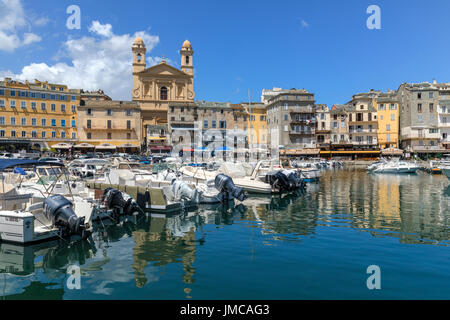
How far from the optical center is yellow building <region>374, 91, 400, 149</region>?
82688 millimetres

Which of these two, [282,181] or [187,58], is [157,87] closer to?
[187,58]

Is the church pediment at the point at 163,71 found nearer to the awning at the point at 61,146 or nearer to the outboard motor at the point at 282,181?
the awning at the point at 61,146

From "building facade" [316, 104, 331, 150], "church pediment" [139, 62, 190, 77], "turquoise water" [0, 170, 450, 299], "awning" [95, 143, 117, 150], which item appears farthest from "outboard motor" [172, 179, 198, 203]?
"church pediment" [139, 62, 190, 77]

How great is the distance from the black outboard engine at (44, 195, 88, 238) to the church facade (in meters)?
65.5

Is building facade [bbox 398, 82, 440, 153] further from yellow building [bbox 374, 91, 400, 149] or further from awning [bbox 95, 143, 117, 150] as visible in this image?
awning [bbox 95, 143, 117, 150]

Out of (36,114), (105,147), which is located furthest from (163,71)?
(36,114)

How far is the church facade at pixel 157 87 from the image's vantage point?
80.3m

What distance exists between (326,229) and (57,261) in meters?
11.9

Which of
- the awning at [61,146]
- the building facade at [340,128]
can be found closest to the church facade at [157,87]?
the awning at [61,146]
